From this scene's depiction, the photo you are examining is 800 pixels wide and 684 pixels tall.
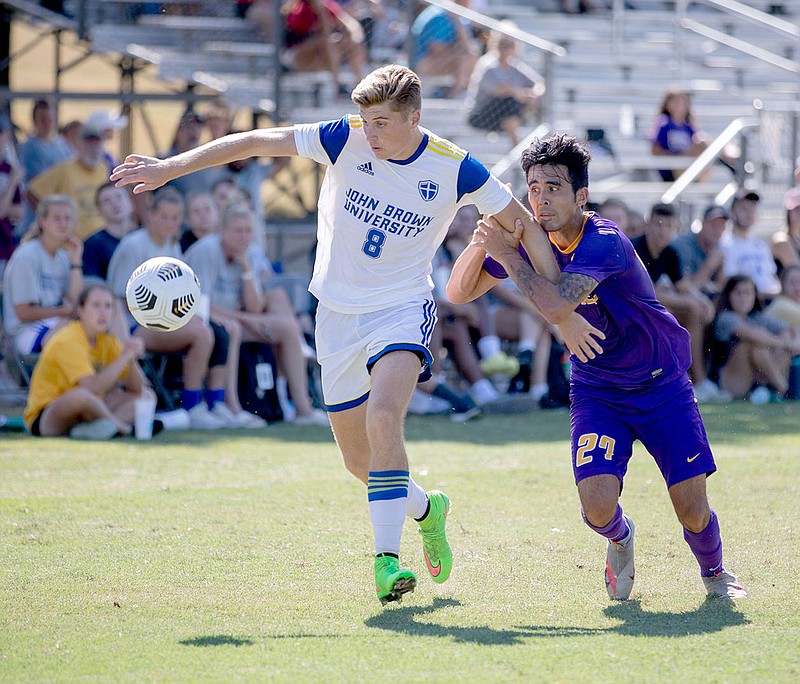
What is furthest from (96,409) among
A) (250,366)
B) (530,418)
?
(530,418)

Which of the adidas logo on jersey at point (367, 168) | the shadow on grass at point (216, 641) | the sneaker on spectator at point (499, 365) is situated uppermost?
the adidas logo on jersey at point (367, 168)

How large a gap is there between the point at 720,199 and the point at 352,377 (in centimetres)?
1018

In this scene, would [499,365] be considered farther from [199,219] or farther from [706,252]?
[199,219]

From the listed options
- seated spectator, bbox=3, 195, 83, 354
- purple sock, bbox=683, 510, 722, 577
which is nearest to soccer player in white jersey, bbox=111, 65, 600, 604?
purple sock, bbox=683, 510, 722, 577

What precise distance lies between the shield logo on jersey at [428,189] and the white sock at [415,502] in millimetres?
1286

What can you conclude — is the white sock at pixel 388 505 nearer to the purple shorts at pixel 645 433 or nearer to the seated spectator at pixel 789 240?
the purple shorts at pixel 645 433

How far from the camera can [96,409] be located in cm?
982

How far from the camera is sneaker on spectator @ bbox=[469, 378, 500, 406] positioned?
11703 millimetres

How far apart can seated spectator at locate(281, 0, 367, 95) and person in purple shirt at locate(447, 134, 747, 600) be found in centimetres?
953

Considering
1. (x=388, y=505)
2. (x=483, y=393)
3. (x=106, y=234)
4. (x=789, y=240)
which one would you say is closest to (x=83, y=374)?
(x=106, y=234)

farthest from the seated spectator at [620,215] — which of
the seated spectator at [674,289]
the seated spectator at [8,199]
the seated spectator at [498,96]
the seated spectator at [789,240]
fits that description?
the seated spectator at [8,199]

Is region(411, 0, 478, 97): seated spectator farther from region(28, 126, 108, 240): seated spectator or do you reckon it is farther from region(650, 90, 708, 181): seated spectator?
region(28, 126, 108, 240): seated spectator

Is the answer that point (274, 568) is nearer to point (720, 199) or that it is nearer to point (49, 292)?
point (49, 292)

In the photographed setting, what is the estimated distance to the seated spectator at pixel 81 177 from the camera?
1264 centimetres
